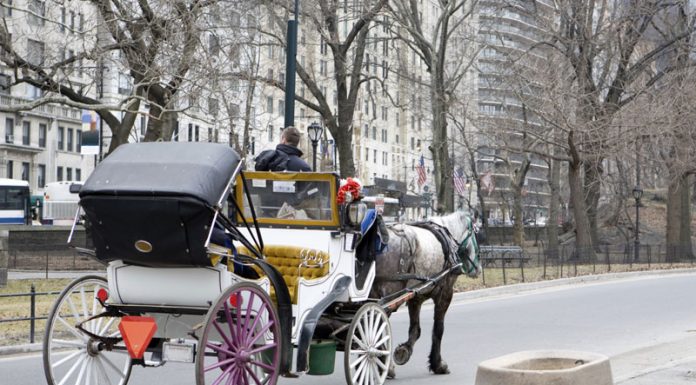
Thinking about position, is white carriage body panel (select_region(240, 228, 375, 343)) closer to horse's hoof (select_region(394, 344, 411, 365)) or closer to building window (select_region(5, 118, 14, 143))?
horse's hoof (select_region(394, 344, 411, 365))

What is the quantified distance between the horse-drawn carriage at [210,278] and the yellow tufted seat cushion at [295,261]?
0.01 meters

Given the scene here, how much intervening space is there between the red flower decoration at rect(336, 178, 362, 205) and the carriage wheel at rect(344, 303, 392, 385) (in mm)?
1073

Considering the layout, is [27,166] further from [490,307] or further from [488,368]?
[488,368]

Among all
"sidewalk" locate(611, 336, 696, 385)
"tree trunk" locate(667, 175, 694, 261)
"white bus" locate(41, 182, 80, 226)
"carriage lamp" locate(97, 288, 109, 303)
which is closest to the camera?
"carriage lamp" locate(97, 288, 109, 303)

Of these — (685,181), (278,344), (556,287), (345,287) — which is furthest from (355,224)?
(685,181)

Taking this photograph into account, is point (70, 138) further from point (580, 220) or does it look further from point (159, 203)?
point (159, 203)

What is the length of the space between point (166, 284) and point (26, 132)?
7540 cm

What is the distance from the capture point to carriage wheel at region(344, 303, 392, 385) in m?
9.54

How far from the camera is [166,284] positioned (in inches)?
334

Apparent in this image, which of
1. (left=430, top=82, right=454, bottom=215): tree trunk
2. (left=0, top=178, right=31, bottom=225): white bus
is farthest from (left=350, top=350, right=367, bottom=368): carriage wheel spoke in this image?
(left=0, top=178, right=31, bottom=225): white bus

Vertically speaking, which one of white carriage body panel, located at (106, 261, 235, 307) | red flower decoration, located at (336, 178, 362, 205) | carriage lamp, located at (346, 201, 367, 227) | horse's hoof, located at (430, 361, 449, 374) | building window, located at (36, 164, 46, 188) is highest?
building window, located at (36, 164, 46, 188)

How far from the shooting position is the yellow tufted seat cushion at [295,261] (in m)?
9.83

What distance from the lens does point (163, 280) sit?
851 centimetres

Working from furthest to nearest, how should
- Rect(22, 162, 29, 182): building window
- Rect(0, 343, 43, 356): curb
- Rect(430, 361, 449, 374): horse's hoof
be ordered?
Rect(22, 162, 29, 182): building window < Rect(0, 343, 43, 356): curb < Rect(430, 361, 449, 374): horse's hoof
